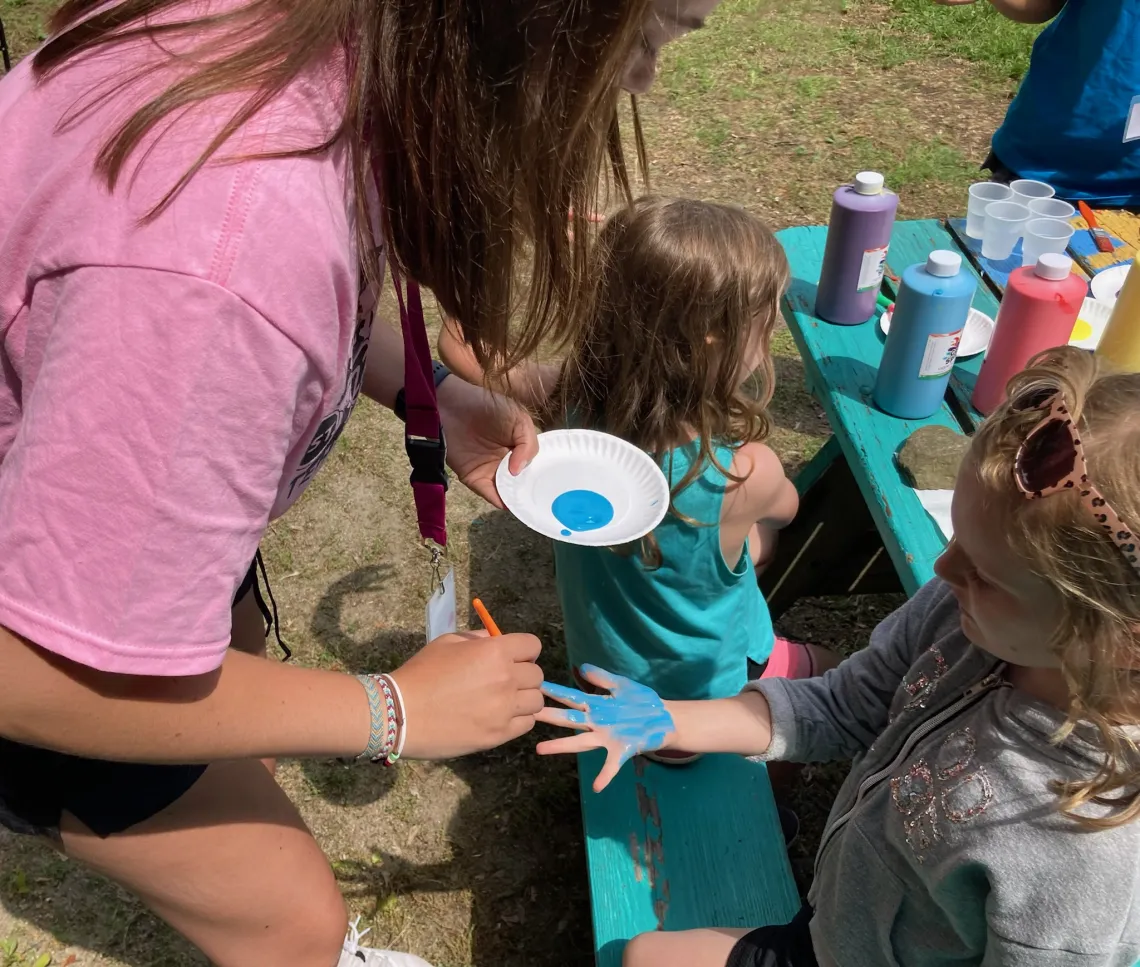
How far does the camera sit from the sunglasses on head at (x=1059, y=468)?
0.94m

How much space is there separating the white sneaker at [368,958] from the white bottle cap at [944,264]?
5.58ft

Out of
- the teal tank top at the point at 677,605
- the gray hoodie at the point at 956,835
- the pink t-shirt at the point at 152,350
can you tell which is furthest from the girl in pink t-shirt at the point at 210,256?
the teal tank top at the point at 677,605

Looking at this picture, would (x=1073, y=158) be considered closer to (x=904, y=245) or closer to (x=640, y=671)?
(x=904, y=245)

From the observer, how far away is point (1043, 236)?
2441 mm

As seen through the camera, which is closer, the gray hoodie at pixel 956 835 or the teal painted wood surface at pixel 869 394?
the gray hoodie at pixel 956 835

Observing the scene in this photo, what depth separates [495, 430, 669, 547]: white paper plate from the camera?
1.68 metres

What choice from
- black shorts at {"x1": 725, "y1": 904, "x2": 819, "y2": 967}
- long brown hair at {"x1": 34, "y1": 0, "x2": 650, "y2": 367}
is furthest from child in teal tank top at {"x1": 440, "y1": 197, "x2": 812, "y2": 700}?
long brown hair at {"x1": 34, "y1": 0, "x2": 650, "y2": 367}

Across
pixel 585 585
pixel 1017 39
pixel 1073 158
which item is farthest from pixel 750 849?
pixel 1017 39

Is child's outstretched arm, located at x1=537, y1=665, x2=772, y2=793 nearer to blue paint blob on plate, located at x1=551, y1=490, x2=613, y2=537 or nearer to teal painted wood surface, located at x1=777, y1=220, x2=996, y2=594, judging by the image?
blue paint blob on plate, located at x1=551, y1=490, x2=613, y2=537

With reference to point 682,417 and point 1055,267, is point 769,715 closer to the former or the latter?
point 682,417

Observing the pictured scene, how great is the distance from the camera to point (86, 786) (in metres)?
1.28

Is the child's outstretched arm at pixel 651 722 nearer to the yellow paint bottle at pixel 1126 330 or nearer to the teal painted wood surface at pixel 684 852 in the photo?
the teal painted wood surface at pixel 684 852

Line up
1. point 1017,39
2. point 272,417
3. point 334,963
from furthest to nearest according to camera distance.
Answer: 1. point 1017,39
2. point 334,963
3. point 272,417

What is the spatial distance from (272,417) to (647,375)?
3.68 ft
